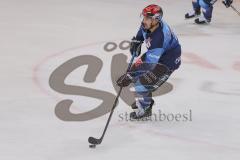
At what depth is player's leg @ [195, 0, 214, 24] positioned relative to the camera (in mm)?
8680

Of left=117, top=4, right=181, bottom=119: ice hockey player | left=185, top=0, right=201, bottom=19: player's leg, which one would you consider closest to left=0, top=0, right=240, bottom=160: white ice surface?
left=185, top=0, right=201, bottom=19: player's leg

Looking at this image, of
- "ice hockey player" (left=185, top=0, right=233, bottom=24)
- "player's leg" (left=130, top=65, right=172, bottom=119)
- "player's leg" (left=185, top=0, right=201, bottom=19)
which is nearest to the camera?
"player's leg" (left=130, top=65, right=172, bottom=119)

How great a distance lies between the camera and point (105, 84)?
607cm

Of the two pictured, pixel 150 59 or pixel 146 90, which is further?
pixel 146 90

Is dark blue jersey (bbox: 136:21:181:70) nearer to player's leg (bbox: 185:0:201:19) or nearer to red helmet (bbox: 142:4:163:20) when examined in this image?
red helmet (bbox: 142:4:163:20)

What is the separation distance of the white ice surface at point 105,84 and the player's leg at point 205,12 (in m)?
0.16

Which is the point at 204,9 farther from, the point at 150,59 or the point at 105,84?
the point at 150,59

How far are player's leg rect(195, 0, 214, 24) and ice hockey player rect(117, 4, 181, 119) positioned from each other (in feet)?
12.7

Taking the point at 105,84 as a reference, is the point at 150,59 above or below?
above

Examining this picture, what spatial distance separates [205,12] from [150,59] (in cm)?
433

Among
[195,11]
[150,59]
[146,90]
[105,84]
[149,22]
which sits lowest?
[195,11]

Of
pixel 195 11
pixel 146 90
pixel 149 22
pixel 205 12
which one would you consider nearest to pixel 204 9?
pixel 205 12

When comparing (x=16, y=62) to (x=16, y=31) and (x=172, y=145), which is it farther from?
(x=172, y=145)

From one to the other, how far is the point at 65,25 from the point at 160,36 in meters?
3.97
